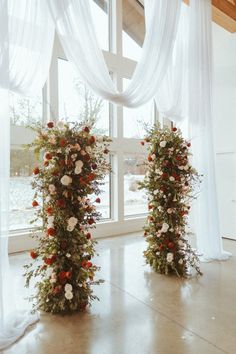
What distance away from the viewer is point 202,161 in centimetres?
411

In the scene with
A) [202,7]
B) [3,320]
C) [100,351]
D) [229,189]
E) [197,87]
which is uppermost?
[202,7]

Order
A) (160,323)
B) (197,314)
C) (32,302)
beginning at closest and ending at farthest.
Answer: (160,323) < (197,314) < (32,302)

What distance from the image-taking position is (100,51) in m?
2.99

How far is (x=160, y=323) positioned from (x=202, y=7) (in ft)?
14.1

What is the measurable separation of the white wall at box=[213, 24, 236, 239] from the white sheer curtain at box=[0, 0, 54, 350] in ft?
12.0

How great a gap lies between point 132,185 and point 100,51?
362 cm

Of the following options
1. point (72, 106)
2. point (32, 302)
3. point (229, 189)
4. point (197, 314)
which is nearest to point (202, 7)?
point (72, 106)

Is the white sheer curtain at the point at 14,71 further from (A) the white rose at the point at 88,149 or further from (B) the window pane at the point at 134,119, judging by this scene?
(B) the window pane at the point at 134,119

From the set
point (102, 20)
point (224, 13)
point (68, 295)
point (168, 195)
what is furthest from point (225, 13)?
point (68, 295)

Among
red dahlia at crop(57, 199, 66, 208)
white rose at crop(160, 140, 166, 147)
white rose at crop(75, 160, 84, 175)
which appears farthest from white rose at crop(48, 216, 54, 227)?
white rose at crop(160, 140, 166, 147)

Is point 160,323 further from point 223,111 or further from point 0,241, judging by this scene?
point 223,111

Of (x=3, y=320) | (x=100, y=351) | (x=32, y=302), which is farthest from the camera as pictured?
(x=32, y=302)

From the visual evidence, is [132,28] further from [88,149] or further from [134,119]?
[88,149]

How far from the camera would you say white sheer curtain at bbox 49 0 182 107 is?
9.08 feet
